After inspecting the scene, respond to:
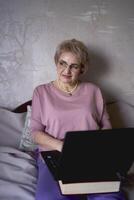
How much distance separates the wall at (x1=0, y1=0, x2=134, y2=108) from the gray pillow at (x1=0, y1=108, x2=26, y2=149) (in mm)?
169

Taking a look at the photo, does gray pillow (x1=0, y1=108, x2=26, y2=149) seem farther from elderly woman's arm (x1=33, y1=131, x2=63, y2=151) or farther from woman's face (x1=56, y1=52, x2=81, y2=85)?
woman's face (x1=56, y1=52, x2=81, y2=85)

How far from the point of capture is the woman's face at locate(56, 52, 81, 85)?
171 cm

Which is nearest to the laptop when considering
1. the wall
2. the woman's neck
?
the woman's neck

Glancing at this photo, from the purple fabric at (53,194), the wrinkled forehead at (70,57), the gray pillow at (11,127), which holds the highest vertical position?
the wrinkled forehead at (70,57)

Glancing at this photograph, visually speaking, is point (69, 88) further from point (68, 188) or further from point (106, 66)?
point (68, 188)

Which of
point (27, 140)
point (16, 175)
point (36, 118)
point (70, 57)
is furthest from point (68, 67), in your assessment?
point (16, 175)

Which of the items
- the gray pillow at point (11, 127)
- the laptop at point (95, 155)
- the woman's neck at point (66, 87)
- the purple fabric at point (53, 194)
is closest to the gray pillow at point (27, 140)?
the gray pillow at point (11, 127)

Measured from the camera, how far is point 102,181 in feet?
4.19

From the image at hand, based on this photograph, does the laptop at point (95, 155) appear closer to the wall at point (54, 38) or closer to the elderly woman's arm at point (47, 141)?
the elderly woman's arm at point (47, 141)

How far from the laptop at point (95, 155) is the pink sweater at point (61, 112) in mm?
390

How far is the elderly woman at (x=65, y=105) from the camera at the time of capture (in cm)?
166

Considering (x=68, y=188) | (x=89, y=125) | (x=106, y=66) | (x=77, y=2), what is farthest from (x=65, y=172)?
(x=77, y=2)

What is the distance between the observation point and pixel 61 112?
5.46 feet

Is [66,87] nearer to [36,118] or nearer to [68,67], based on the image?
[68,67]
